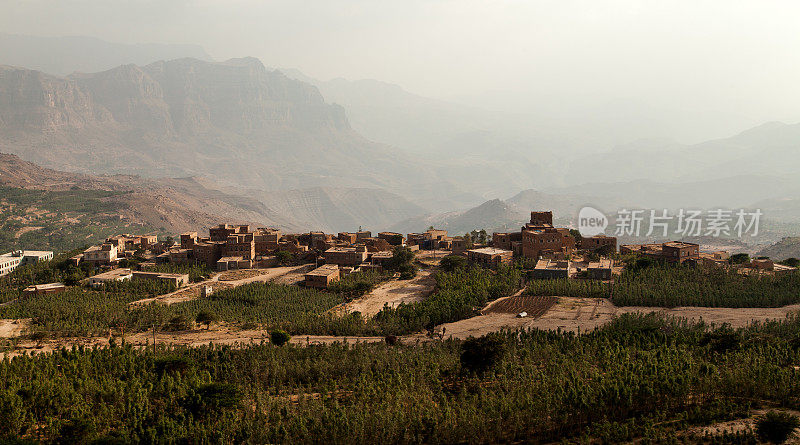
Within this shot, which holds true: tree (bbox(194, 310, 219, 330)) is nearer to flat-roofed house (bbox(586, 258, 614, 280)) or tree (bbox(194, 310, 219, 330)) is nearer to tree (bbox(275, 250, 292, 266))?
tree (bbox(275, 250, 292, 266))

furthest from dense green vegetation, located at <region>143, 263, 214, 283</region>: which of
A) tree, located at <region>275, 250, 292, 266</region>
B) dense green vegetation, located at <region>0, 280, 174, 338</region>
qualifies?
tree, located at <region>275, 250, 292, 266</region>

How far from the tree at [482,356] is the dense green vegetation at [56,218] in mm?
113987

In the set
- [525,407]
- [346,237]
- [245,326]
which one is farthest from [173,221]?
[525,407]

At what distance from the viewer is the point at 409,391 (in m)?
31.1

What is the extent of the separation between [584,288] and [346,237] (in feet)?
140

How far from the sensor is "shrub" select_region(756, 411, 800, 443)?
75.7ft

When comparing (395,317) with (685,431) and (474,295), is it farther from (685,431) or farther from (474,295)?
(685,431)

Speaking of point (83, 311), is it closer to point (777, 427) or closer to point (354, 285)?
point (354, 285)

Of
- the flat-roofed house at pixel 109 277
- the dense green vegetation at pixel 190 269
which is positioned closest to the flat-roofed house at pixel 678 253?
the dense green vegetation at pixel 190 269

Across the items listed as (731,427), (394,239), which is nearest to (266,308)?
(394,239)

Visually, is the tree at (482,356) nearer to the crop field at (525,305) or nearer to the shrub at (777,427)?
the shrub at (777,427)

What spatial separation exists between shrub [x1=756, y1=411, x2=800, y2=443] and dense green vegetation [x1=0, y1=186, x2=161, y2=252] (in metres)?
130

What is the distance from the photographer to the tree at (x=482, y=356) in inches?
1348

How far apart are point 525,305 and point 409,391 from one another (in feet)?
79.0
